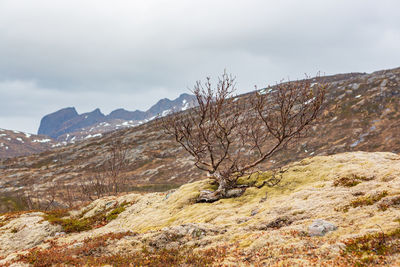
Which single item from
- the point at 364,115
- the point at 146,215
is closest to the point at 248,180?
the point at 146,215

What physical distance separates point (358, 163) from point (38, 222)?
113 feet

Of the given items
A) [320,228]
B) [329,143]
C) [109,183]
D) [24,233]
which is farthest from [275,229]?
[329,143]

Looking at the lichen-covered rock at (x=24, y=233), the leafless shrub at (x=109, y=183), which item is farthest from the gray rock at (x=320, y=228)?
the leafless shrub at (x=109, y=183)

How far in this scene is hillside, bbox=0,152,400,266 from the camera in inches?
359

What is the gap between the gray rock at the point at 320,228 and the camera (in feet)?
34.6

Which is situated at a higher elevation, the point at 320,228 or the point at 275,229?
the point at 320,228

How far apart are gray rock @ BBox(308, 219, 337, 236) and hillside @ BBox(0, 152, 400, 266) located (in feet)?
0.10

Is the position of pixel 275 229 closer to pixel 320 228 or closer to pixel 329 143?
pixel 320 228

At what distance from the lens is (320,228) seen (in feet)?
35.0

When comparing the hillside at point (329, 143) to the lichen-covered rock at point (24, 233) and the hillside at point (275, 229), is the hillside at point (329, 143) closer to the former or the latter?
the hillside at point (275, 229)

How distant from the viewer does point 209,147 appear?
78.2 feet

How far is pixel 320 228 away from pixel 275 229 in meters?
2.77

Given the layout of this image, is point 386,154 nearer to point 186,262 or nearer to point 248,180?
point 248,180

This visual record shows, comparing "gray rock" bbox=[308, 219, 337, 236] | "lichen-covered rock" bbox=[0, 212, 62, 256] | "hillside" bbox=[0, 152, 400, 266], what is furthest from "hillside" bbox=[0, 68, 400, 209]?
"gray rock" bbox=[308, 219, 337, 236]
